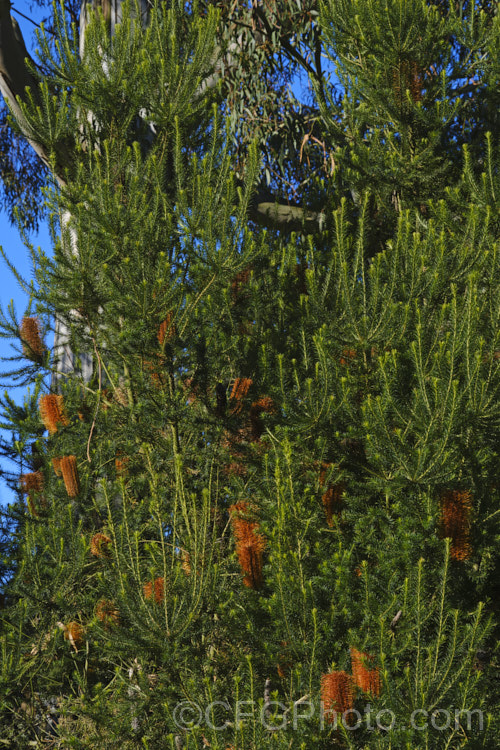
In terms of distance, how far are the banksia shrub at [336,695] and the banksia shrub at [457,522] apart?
0.74 metres

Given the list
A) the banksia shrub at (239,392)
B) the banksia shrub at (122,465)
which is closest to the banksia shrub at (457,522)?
the banksia shrub at (239,392)

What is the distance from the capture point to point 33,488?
4.92 metres

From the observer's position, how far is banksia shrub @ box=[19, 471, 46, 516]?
4.84 meters

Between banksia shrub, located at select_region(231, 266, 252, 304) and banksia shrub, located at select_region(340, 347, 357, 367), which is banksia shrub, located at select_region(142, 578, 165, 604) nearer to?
banksia shrub, located at select_region(340, 347, 357, 367)

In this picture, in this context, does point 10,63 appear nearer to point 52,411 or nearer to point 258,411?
point 52,411

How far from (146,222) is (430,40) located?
227 centimetres

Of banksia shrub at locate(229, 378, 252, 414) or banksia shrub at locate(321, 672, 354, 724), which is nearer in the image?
banksia shrub at locate(321, 672, 354, 724)

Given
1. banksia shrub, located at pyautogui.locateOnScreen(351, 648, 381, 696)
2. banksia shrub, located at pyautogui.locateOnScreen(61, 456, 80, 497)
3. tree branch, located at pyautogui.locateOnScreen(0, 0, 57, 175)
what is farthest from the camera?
tree branch, located at pyautogui.locateOnScreen(0, 0, 57, 175)

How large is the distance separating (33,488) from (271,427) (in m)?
1.80

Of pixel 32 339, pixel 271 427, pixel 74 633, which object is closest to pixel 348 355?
pixel 271 427

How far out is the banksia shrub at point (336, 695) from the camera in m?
2.95

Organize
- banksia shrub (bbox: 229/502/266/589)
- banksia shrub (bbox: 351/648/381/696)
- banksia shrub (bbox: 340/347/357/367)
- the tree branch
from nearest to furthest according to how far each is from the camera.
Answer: banksia shrub (bbox: 351/648/381/696) → banksia shrub (bbox: 229/502/266/589) → banksia shrub (bbox: 340/347/357/367) → the tree branch

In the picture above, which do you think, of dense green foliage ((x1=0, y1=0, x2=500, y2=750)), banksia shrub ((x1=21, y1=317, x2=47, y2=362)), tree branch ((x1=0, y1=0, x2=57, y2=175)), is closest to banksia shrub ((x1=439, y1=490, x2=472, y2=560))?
dense green foliage ((x1=0, y1=0, x2=500, y2=750))

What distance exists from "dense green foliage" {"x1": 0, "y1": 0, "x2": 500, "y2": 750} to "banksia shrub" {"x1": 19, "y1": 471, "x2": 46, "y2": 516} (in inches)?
0.6
